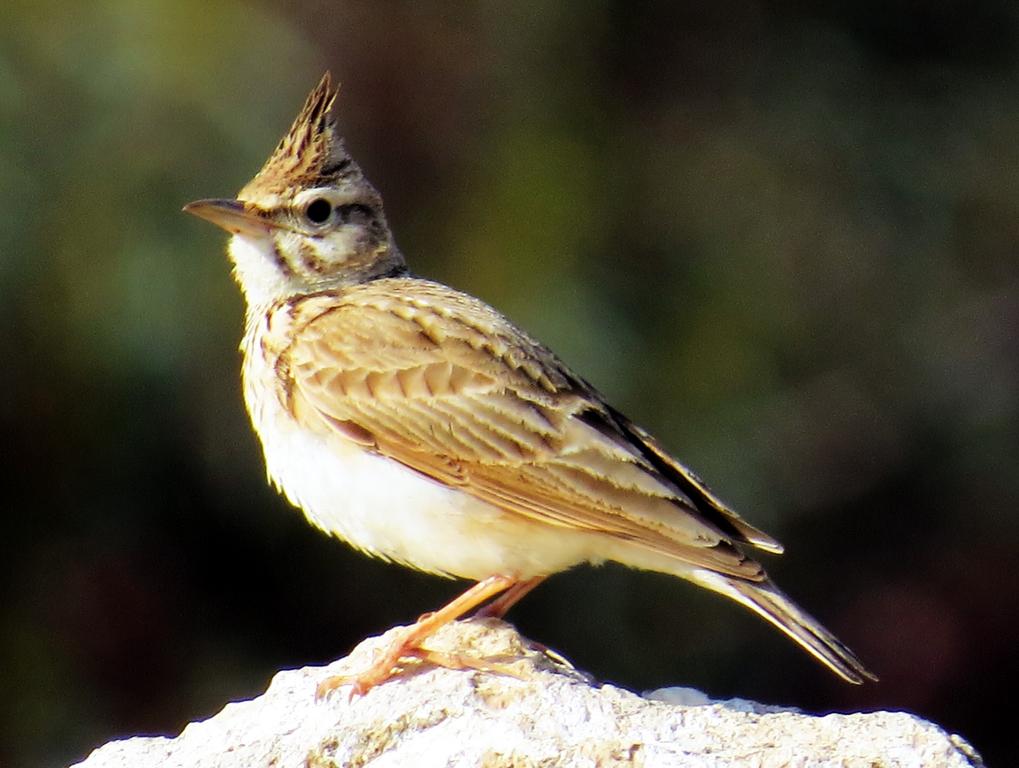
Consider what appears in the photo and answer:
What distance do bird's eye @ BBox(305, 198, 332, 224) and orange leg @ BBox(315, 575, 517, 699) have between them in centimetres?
157

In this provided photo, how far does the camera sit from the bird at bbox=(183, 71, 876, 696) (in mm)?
6312

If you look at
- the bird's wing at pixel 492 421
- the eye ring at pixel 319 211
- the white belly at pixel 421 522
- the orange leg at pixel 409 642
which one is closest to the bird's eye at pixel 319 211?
the eye ring at pixel 319 211

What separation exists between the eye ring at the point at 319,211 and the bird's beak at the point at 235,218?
0.48ft

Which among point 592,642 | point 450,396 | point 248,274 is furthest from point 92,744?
point 450,396

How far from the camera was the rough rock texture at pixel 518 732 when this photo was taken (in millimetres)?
5375

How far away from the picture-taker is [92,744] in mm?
9547

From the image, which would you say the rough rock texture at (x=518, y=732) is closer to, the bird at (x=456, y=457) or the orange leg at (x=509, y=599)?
the bird at (x=456, y=457)

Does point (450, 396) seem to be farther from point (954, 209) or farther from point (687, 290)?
point (954, 209)

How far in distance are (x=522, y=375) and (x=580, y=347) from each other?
292cm

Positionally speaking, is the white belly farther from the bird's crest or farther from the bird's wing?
the bird's crest

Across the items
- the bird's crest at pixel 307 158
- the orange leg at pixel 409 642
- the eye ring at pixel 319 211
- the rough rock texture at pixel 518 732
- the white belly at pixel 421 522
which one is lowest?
the rough rock texture at pixel 518 732

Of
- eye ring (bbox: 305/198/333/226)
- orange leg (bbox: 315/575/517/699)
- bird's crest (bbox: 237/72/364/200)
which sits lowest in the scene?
orange leg (bbox: 315/575/517/699)

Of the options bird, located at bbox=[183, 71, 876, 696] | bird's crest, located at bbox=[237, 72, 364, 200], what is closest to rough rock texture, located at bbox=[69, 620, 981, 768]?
bird, located at bbox=[183, 71, 876, 696]

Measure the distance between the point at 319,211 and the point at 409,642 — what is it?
6.46 feet
